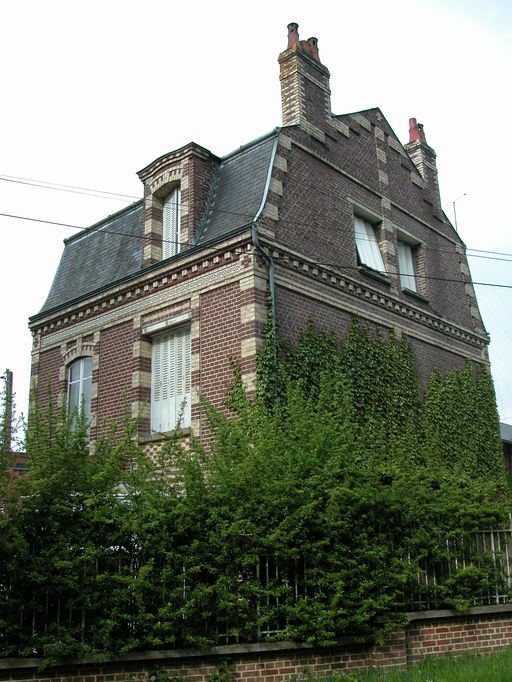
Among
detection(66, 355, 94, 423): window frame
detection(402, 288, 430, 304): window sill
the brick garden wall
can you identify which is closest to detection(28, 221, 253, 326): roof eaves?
detection(66, 355, 94, 423): window frame

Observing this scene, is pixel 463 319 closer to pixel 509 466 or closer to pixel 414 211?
pixel 414 211

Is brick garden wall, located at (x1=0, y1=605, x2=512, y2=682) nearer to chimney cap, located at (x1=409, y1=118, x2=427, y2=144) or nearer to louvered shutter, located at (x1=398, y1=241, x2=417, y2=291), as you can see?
louvered shutter, located at (x1=398, y1=241, x2=417, y2=291)

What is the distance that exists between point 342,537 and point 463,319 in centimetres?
1290

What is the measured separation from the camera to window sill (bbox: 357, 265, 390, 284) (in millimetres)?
17812

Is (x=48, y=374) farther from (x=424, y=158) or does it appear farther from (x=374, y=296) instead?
(x=424, y=158)

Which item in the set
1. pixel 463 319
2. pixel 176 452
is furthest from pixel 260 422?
pixel 463 319

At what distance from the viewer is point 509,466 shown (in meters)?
34.4

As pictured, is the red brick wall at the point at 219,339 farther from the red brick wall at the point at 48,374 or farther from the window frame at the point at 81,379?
the red brick wall at the point at 48,374

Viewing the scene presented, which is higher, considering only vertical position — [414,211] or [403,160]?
[403,160]

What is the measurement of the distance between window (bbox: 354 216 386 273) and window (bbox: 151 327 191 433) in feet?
Answer: 16.3

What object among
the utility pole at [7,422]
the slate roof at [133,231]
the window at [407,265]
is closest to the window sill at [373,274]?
the window at [407,265]

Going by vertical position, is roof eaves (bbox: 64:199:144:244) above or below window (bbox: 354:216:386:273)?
above

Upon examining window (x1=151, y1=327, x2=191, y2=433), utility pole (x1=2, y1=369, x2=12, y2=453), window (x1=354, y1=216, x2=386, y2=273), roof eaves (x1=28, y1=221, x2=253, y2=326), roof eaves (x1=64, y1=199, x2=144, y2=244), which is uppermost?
roof eaves (x1=64, y1=199, x2=144, y2=244)

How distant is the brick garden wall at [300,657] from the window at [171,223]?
976 centimetres
